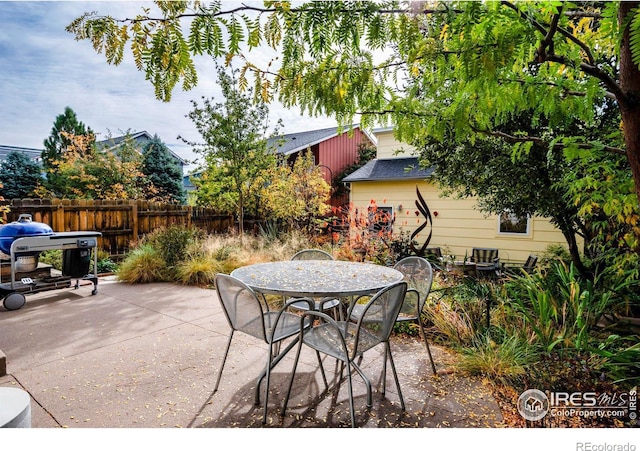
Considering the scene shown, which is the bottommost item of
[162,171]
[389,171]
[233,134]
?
[389,171]

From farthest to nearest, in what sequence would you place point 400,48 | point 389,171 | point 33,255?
point 389,171, point 33,255, point 400,48

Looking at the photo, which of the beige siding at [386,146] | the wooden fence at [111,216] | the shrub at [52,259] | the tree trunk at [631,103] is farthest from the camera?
the beige siding at [386,146]

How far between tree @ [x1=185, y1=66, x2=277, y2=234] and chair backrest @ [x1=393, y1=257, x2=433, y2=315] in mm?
4927

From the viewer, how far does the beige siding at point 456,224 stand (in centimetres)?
749

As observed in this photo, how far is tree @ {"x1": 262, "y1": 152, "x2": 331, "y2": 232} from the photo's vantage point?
8.95 metres

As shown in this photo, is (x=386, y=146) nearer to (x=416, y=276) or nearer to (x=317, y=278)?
(x=416, y=276)

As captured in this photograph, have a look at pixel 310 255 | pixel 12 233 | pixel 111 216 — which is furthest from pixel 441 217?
pixel 12 233

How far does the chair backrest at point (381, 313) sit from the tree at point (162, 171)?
→ 41.8 ft

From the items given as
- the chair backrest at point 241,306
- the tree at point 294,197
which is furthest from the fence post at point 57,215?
the chair backrest at point 241,306

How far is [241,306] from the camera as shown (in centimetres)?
236

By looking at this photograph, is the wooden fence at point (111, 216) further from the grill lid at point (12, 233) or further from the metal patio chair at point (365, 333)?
the metal patio chair at point (365, 333)

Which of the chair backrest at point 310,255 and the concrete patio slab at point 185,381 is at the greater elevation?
the chair backrest at point 310,255

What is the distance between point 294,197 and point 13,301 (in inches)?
235

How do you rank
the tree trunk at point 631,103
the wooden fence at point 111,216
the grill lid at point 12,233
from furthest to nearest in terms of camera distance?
the wooden fence at point 111,216, the grill lid at point 12,233, the tree trunk at point 631,103
